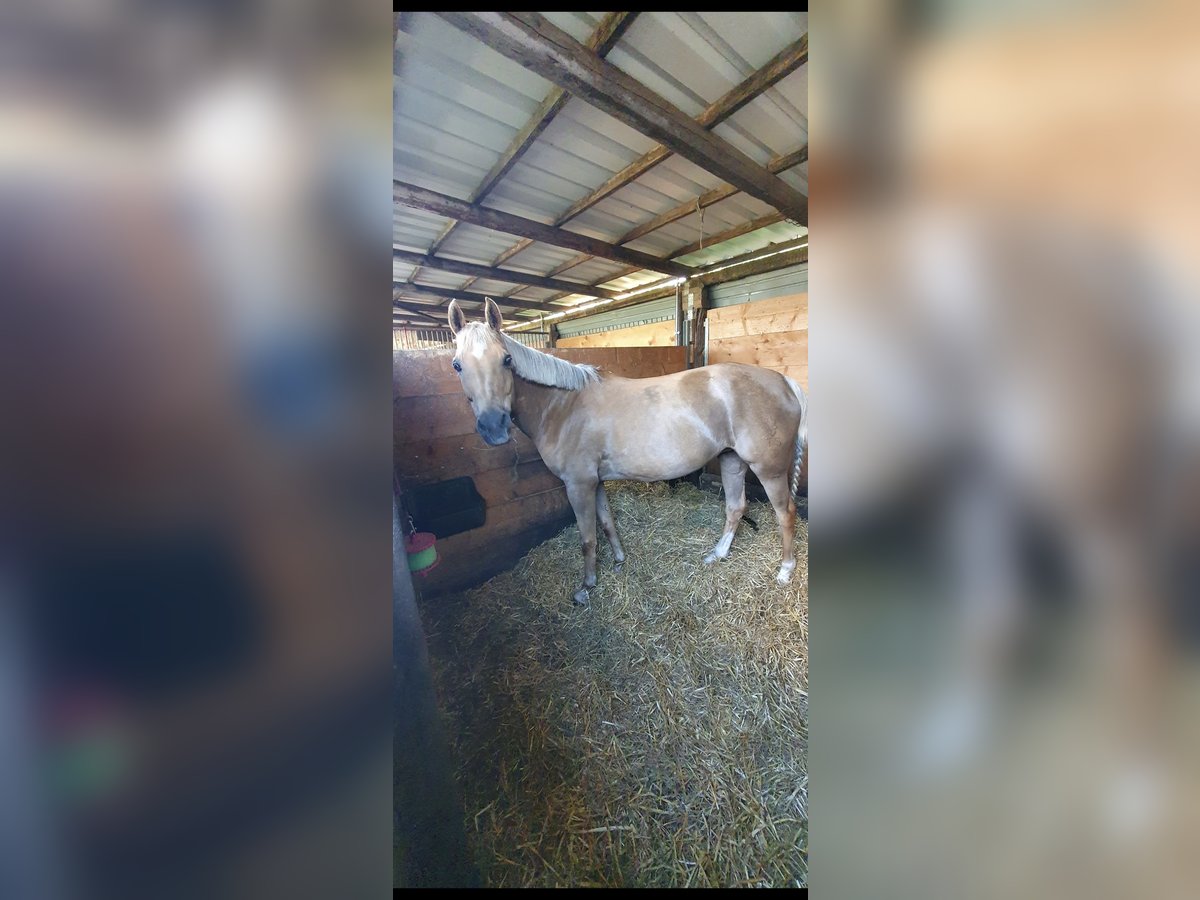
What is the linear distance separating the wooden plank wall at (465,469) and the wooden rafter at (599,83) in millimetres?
1025

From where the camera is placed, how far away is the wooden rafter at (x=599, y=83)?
2.77 ft

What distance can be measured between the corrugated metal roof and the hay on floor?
1.84 meters

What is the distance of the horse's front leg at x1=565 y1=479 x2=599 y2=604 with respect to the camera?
168 centimetres

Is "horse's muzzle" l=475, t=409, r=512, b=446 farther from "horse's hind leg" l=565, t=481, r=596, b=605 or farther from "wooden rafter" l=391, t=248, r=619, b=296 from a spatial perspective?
"wooden rafter" l=391, t=248, r=619, b=296

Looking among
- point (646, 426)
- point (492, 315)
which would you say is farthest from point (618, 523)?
point (492, 315)

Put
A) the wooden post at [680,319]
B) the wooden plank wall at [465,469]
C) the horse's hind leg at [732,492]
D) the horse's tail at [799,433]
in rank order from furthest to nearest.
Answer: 1. the wooden post at [680,319]
2. the horse's hind leg at [732,492]
3. the horse's tail at [799,433]
4. the wooden plank wall at [465,469]

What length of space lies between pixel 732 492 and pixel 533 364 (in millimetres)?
1278
